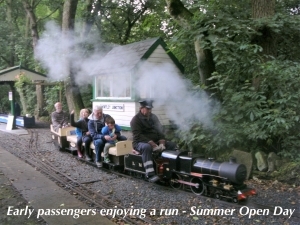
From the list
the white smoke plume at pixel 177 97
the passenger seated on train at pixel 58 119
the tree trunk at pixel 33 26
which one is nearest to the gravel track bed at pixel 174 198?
the white smoke plume at pixel 177 97

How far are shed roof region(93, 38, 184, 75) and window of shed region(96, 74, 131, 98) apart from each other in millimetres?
244

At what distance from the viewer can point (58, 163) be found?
28.5 ft

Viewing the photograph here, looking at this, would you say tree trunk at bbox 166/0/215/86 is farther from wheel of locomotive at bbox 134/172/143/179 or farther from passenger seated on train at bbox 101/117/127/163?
wheel of locomotive at bbox 134/172/143/179

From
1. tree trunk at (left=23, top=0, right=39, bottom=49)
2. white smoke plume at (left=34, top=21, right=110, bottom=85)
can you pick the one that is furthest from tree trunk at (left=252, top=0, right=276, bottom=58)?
tree trunk at (left=23, top=0, right=39, bottom=49)

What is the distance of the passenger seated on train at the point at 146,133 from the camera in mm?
6449

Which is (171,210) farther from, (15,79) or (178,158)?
(15,79)

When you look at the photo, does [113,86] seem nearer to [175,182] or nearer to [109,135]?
[109,135]

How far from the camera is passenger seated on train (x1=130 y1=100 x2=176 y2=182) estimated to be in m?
6.45

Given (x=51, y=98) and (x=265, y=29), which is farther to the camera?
(x=51, y=98)

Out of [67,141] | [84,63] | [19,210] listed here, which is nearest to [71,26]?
[84,63]

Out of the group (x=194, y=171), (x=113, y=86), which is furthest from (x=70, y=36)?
(x=194, y=171)

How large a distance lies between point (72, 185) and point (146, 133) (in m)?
1.79

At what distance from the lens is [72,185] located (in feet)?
21.7

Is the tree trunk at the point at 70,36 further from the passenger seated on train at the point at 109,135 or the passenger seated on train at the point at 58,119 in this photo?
the passenger seated on train at the point at 109,135
